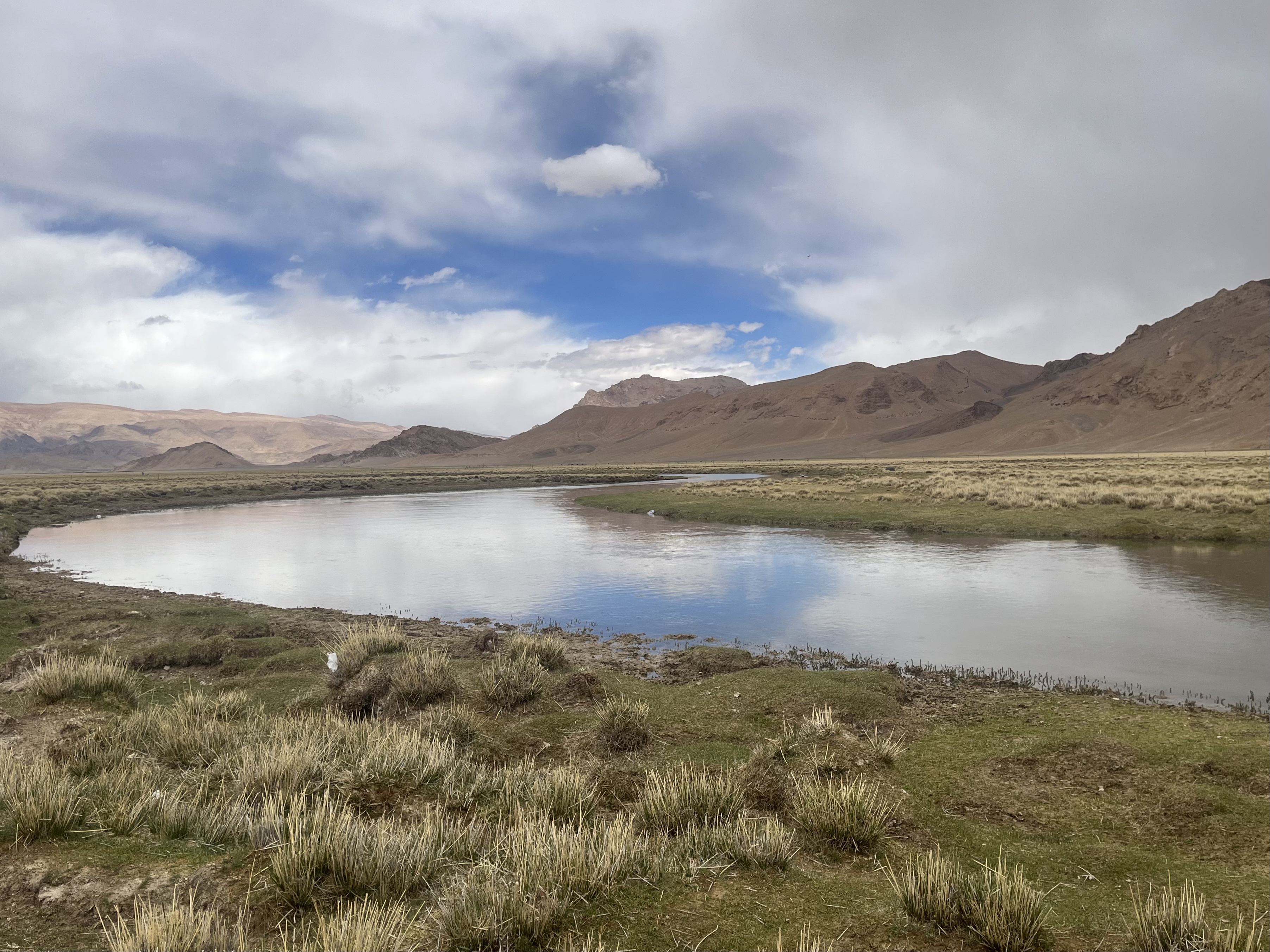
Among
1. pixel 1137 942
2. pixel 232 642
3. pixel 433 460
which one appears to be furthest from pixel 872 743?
pixel 433 460

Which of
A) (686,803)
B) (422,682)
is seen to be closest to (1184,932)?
(686,803)

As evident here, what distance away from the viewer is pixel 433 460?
19500cm

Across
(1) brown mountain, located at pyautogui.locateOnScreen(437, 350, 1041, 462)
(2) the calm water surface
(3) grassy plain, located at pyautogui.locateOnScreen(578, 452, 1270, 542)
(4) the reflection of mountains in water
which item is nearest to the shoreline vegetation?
(2) the calm water surface

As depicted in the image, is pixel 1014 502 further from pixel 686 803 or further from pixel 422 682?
pixel 686 803

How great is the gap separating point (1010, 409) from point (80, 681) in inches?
6275

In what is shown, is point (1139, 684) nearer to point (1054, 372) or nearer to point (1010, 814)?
point (1010, 814)

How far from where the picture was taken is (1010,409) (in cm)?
14450

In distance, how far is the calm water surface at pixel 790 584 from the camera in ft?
40.4

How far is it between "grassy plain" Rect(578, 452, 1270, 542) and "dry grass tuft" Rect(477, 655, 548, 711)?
21.1 meters

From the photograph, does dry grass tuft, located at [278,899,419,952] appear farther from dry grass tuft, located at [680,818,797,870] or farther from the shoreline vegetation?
dry grass tuft, located at [680,818,797,870]

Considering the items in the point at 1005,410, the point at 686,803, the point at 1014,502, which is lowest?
the point at 686,803

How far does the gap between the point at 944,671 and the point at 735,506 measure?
25378 mm

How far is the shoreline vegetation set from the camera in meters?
3.90

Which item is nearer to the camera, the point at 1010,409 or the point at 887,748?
the point at 887,748
